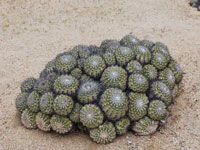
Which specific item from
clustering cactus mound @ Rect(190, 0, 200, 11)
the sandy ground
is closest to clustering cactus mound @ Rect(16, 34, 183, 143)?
the sandy ground

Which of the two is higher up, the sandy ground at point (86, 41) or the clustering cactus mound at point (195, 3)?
the clustering cactus mound at point (195, 3)

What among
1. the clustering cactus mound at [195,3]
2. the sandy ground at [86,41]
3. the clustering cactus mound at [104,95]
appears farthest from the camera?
the clustering cactus mound at [195,3]

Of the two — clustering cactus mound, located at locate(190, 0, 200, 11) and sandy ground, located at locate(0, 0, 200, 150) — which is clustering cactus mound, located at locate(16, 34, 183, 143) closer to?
sandy ground, located at locate(0, 0, 200, 150)

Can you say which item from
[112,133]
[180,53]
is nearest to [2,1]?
[180,53]

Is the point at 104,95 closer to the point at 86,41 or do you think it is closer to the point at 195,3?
the point at 86,41

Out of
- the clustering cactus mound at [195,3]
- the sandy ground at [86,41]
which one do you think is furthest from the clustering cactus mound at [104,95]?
the clustering cactus mound at [195,3]

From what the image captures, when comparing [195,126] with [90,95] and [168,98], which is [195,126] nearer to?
[168,98]

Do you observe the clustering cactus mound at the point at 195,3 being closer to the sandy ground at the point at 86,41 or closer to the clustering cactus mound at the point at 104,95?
the sandy ground at the point at 86,41
